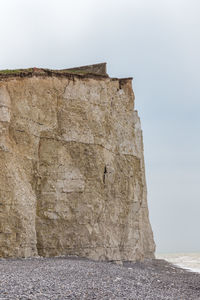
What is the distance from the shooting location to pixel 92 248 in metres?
19.6

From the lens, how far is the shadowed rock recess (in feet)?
57.6

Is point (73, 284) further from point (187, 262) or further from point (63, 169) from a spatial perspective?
point (187, 262)

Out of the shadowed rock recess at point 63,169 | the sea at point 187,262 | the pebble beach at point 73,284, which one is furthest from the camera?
the sea at point 187,262

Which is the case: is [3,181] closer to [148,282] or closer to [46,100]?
[46,100]

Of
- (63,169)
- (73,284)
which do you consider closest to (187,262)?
(63,169)

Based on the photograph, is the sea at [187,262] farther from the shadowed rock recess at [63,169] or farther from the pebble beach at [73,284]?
the pebble beach at [73,284]

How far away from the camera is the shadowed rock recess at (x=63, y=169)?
17.5 meters

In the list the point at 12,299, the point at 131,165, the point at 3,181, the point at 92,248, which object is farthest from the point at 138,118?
the point at 12,299

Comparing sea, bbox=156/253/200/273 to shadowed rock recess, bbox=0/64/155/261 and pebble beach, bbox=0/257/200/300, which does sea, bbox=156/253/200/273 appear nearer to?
shadowed rock recess, bbox=0/64/155/261

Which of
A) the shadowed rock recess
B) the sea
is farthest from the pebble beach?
the sea

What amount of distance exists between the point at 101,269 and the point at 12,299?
651 cm

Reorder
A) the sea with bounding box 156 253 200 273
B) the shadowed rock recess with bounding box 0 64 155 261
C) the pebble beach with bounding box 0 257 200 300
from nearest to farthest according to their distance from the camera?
the pebble beach with bounding box 0 257 200 300
the shadowed rock recess with bounding box 0 64 155 261
the sea with bounding box 156 253 200 273

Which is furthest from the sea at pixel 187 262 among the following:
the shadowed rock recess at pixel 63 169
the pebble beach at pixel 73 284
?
the pebble beach at pixel 73 284

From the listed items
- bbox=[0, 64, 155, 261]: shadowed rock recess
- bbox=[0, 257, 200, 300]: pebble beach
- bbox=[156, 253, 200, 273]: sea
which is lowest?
bbox=[156, 253, 200, 273]: sea
